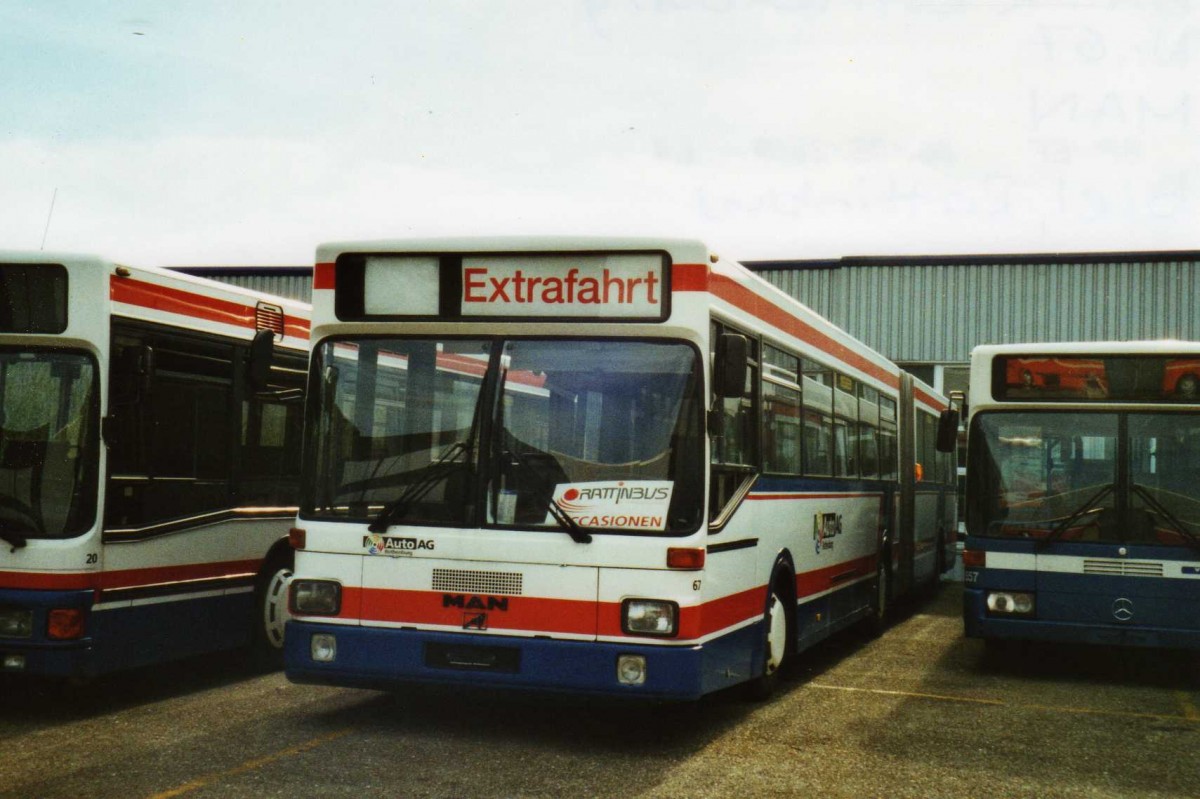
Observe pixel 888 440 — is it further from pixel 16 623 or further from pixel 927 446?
pixel 16 623

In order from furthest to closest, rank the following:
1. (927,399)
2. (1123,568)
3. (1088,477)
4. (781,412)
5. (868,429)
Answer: (927,399) < (868,429) < (1088,477) < (1123,568) < (781,412)

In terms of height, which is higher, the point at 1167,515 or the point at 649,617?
the point at 1167,515

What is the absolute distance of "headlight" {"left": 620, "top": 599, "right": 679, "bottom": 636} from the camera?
7.14 meters

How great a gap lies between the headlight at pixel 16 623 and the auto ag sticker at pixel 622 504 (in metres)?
3.41

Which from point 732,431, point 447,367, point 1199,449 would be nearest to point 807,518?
point 732,431

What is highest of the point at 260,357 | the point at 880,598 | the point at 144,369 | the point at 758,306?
the point at 758,306

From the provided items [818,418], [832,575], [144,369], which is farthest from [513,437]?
[832,575]

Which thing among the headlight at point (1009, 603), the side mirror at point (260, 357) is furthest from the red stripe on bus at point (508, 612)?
the headlight at point (1009, 603)

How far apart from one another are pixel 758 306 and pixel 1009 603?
12.4ft

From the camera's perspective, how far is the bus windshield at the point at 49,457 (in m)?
8.16

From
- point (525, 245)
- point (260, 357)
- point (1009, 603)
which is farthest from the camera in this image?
point (1009, 603)

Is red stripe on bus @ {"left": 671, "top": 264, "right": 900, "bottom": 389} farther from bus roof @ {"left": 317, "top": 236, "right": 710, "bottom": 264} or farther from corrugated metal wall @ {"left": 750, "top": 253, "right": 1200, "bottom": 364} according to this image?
corrugated metal wall @ {"left": 750, "top": 253, "right": 1200, "bottom": 364}

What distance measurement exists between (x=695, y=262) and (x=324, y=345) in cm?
225

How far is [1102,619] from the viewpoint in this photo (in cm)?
1062
